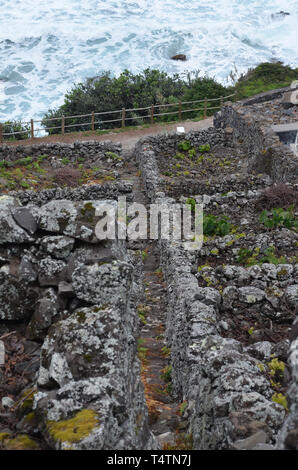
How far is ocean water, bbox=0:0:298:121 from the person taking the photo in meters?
54.2

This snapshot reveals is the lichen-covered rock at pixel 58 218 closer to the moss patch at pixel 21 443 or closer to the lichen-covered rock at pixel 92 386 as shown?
the lichen-covered rock at pixel 92 386

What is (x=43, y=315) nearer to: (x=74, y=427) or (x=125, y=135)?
(x=74, y=427)

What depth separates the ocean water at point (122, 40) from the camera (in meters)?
54.2

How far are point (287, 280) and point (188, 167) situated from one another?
13.1m

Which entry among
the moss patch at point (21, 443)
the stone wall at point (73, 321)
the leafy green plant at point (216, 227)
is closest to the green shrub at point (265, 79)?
the leafy green plant at point (216, 227)

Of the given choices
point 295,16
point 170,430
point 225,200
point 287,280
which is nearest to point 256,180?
point 225,200

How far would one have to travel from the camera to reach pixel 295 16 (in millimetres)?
67688

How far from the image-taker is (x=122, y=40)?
61.0 m

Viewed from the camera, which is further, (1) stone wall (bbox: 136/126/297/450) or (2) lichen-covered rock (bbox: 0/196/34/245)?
(2) lichen-covered rock (bbox: 0/196/34/245)
